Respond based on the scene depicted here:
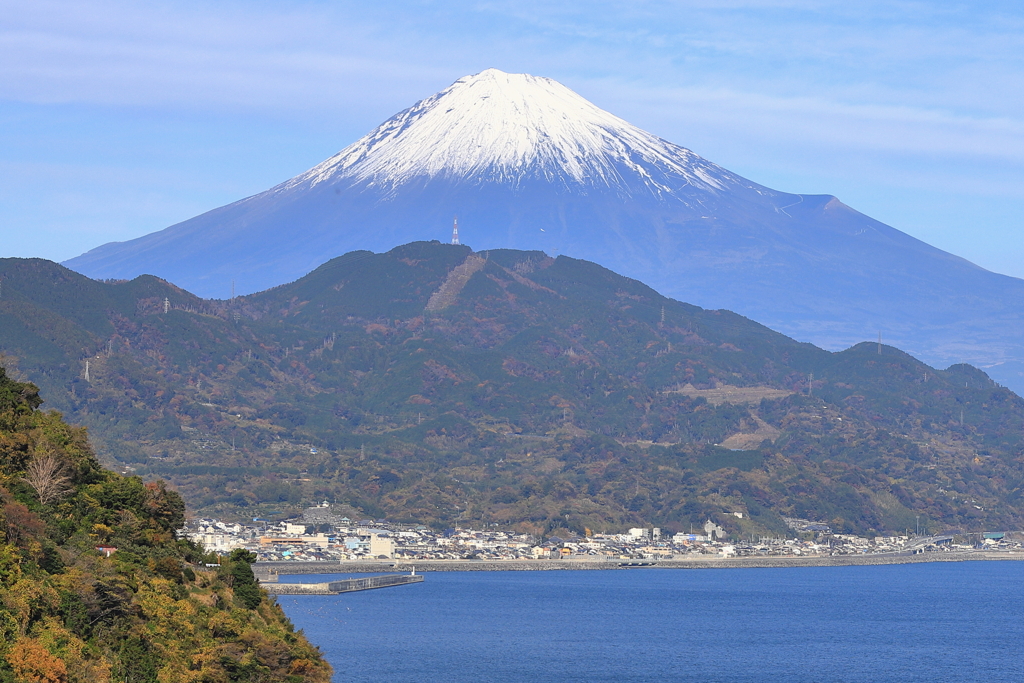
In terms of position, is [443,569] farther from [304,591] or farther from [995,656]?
[995,656]

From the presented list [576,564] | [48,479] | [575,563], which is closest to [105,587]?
[48,479]

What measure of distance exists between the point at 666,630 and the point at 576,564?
72503 millimetres

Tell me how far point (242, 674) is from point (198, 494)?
143 meters

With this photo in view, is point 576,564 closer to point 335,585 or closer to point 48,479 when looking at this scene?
point 335,585

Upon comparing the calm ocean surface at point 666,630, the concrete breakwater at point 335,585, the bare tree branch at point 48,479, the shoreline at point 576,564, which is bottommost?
the calm ocean surface at point 666,630

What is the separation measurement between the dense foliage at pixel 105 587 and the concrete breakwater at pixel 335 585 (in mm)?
57113

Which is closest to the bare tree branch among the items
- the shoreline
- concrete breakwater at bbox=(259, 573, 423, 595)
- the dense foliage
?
the dense foliage

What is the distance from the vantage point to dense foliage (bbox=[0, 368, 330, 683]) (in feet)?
138

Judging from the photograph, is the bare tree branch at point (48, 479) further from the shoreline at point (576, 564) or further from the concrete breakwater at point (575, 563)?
the concrete breakwater at point (575, 563)

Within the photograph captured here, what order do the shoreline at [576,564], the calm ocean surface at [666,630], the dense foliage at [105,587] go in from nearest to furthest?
the dense foliage at [105,587]
the calm ocean surface at [666,630]
the shoreline at [576,564]

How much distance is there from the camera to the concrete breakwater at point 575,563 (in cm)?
15300

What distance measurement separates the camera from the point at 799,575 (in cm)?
16575

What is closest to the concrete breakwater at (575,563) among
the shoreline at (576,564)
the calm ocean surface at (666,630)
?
the shoreline at (576,564)

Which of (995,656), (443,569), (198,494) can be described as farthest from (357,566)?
(995,656)
